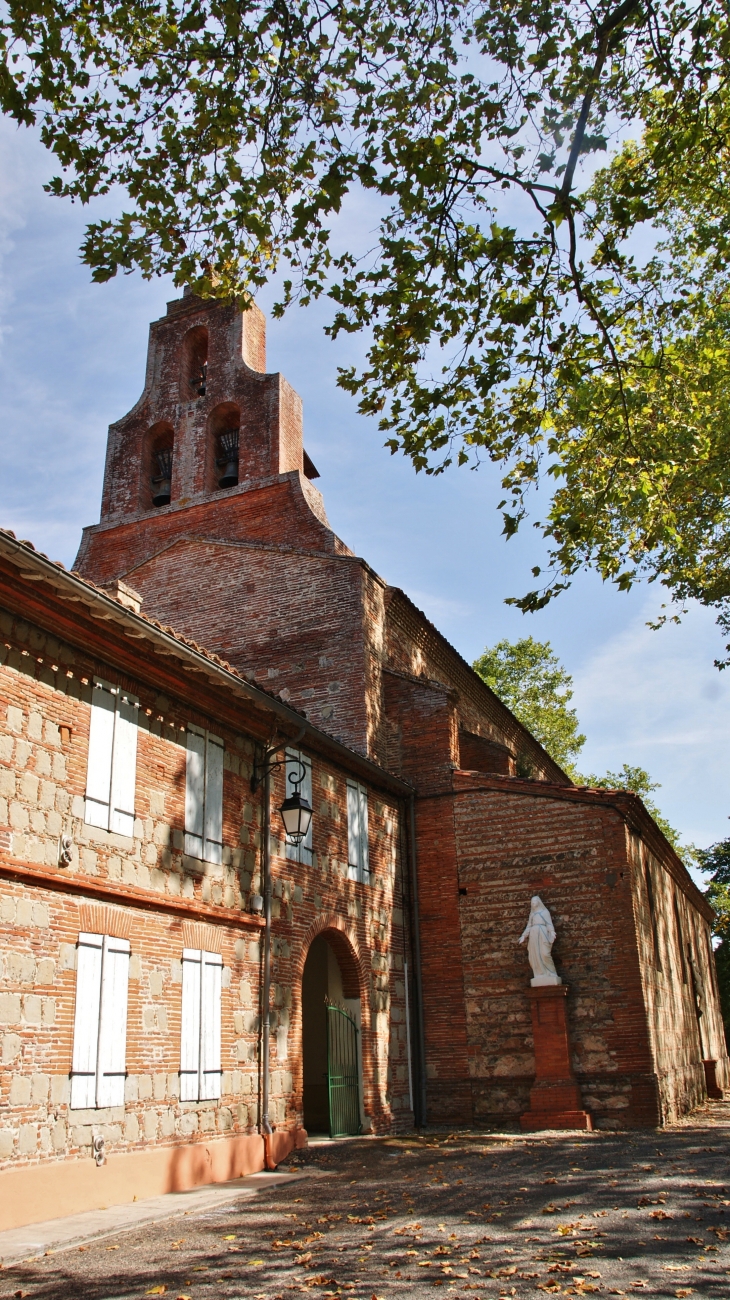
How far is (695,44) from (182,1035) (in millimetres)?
9936

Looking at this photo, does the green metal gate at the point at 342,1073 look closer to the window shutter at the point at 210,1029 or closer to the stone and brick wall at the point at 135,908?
the stone and brick wall at the point at 135,908

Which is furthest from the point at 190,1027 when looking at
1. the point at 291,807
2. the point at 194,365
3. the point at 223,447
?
the point at 194,365

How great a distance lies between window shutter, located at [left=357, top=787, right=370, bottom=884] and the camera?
588 inches

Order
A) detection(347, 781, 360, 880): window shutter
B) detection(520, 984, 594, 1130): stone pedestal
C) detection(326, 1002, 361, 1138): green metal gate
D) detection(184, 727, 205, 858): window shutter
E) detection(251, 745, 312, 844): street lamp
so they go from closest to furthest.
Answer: detection(184, 727, 205, 858): window shutter < detection(251, 745, 312, 844): street lamp < detection(326, 1002, 361, 1138): green metal gate < detection(520, 984, 594, 1130): stone pedestal < detection(347, 781, 360, 880): window shutter

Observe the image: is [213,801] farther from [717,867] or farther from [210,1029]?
[717,867]

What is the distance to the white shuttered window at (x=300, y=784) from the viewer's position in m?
12.9

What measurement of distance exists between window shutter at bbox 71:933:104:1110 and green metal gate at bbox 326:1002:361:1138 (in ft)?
17.5

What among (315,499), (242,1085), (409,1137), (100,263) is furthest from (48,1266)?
(315,499)

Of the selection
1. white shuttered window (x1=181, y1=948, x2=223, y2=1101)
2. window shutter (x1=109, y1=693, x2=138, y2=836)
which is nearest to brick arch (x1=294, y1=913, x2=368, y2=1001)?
white shuttered window (x1=181, y1=948, x2=223, y2=1101)

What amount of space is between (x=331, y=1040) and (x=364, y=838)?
10.0ft

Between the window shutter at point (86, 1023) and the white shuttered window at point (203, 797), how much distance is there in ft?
6.28

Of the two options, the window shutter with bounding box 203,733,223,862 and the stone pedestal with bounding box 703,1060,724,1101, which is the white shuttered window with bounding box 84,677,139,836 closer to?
the window shutter with bounding box 203,733,223,862

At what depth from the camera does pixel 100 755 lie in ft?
31.2

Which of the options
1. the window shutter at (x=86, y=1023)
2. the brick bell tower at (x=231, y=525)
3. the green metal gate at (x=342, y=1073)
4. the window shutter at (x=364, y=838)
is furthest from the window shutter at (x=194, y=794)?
the brick bell tower at (x=231, y=525)
